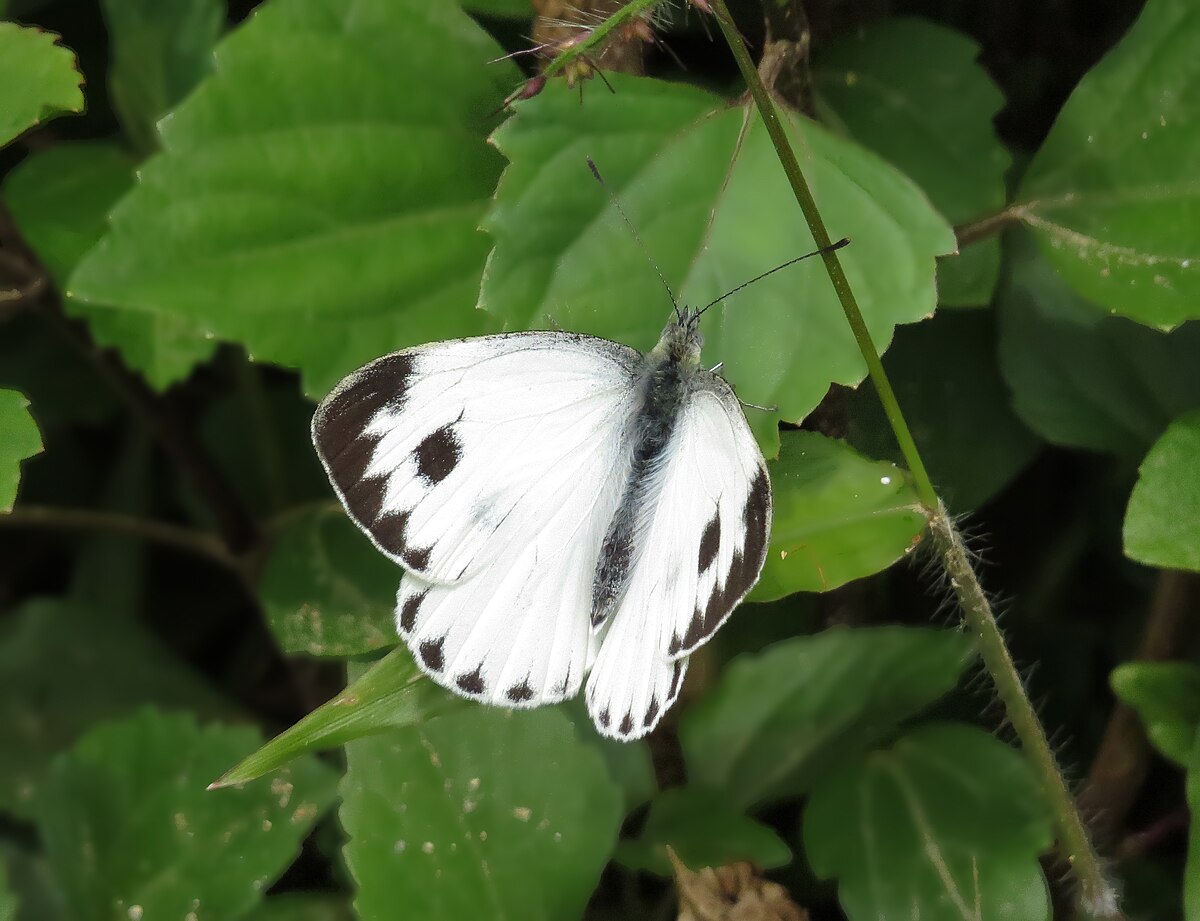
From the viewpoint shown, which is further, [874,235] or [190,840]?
[190,840]

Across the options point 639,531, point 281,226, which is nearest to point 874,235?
point 639,531

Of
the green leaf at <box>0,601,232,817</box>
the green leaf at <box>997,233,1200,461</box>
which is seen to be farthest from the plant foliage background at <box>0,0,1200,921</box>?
the green leaf at <box>0,601,232,817</box>

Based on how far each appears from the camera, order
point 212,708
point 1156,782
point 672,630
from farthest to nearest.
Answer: point 212,708
point 1156,782
point 672,630

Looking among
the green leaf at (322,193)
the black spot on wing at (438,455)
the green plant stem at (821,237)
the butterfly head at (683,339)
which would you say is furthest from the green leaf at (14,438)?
the green plant stem at (821,237)

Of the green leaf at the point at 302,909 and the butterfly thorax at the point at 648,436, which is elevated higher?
the butterfly thorax at the point at 648,436

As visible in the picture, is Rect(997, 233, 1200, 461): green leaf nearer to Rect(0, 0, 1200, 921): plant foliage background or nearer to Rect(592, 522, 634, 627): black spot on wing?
Rect(0, 0, 1200, 921): plant foliage background

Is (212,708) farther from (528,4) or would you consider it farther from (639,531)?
(528,4)

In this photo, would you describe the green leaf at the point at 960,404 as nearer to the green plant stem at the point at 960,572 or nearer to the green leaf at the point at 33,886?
the green plant stem at the point at 960,572
